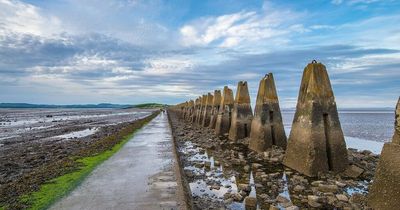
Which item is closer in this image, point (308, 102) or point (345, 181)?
point (345, 181)

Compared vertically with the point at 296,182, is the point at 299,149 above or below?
above

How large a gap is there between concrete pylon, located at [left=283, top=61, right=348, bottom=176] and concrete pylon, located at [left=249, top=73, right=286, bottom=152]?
4.05 m

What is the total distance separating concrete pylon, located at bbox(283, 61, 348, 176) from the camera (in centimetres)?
1125

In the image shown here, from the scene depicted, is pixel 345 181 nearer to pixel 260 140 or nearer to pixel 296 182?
pixel 296 182

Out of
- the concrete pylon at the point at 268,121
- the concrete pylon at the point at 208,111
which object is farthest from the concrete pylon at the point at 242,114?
the concrete pylon at the point at 208,111

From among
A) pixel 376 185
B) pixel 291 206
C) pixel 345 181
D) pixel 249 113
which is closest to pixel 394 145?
pixel 376 185

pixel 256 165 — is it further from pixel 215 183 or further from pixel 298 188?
pixel 298 188

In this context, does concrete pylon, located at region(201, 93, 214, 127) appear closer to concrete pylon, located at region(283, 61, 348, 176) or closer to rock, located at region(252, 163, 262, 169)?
rock, located at region(252, 163, 262, 169)

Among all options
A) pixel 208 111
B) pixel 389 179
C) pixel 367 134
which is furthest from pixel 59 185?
pixel 208 111

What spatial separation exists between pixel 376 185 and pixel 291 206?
184 centimetres

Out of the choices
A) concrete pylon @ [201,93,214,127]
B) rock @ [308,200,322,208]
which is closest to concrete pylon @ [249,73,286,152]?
rock @ [308,200,322,208]

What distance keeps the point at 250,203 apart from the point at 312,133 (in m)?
4.29

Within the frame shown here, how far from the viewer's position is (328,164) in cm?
1140

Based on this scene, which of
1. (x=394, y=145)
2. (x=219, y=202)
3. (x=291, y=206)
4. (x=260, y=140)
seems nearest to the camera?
(x=394, y=145)
